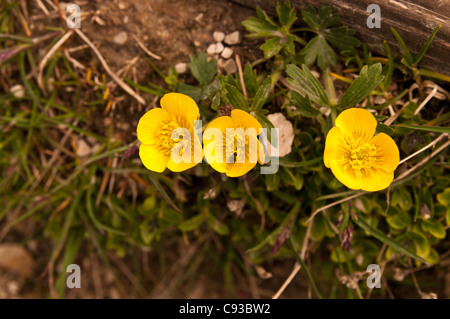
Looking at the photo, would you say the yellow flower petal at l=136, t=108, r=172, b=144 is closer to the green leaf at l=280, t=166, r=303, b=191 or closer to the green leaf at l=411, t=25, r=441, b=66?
the green leaf at l=280, t=166, r=303, b=191

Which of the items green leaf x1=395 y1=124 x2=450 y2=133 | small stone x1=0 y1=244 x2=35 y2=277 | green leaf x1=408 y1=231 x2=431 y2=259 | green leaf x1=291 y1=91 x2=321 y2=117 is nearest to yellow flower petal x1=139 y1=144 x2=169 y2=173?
green leaf x1=291 y1=91 x2=321 y2=117

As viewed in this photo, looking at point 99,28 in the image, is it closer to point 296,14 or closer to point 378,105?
point 296,14

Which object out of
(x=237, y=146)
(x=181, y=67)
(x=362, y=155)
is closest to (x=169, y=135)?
(x=237, y=146)

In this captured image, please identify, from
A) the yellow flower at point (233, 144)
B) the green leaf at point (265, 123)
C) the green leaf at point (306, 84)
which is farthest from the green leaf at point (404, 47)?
the yellow flower at point (233, 144)

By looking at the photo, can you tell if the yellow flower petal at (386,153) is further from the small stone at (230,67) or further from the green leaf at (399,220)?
the small stone at (230,67)

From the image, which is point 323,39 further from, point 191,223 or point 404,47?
point 191,223
